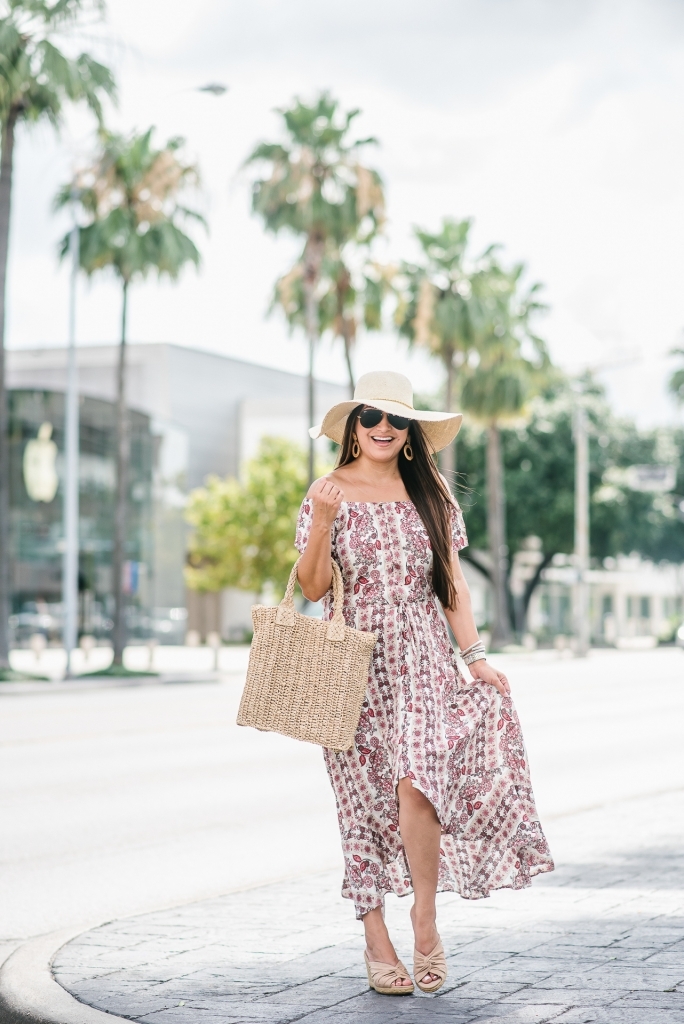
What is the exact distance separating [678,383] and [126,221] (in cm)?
2498

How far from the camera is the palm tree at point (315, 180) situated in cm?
3416

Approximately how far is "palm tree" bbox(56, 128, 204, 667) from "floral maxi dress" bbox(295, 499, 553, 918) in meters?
26.6

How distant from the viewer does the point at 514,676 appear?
99.2ft

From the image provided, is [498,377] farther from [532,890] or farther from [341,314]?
[532,890]

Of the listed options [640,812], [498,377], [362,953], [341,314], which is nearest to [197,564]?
[498,377]

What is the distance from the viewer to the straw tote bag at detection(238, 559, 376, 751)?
4512mm

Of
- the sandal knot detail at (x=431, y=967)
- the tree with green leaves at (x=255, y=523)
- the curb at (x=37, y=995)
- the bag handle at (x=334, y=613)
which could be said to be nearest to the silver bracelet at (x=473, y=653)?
the bag handle at (x=334, y=613)

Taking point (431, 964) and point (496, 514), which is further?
point (496, 514)

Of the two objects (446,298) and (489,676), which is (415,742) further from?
(446,298)

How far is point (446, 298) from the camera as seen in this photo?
135 feet

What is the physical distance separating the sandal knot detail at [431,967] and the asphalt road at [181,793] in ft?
6.08

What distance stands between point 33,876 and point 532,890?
2.59m

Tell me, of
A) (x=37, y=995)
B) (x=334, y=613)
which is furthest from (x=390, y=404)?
(x=37, y=995)

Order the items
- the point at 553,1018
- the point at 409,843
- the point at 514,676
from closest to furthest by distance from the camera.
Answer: the point at 553,1018
the point at 409,843
the point at 514,676
